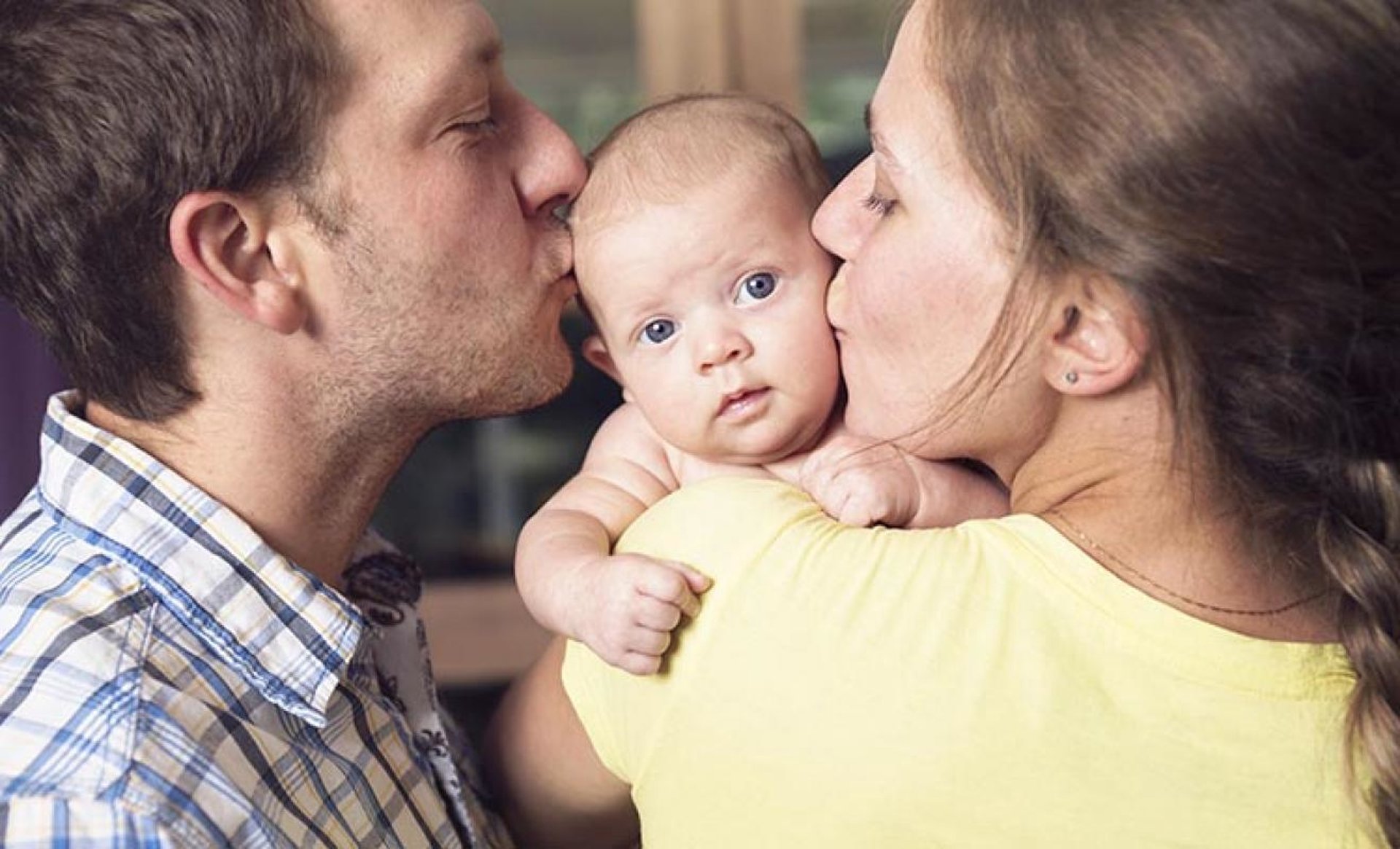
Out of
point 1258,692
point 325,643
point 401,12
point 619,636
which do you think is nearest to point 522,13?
point 401,12

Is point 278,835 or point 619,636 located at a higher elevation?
point 619,636

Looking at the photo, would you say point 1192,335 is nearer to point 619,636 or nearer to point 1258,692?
point 1258,692

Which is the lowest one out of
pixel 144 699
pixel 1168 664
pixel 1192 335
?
pixel 144 699

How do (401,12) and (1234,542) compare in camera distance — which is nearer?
(1234,542)

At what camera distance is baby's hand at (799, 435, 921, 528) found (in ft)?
4.17

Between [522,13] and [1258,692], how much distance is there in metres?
2.39

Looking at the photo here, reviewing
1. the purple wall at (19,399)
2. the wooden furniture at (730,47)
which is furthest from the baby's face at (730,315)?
the wooden furniture at (730,47)

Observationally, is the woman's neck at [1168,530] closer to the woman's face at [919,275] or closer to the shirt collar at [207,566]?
the woman's face at [919,275]

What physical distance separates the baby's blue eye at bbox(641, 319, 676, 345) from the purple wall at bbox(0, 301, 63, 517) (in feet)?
4.92

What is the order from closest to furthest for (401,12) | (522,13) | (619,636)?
1. (619,636)
2. (401,12)
3. (522,13)

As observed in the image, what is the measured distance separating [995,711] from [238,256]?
34.2 inches

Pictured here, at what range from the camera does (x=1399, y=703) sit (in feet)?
3.62

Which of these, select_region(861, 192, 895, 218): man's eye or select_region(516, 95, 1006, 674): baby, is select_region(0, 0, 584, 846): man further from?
select_region(861, 192, 895, 218): man's eye

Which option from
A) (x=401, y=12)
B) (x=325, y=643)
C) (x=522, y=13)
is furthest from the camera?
(x=522, y=13)
